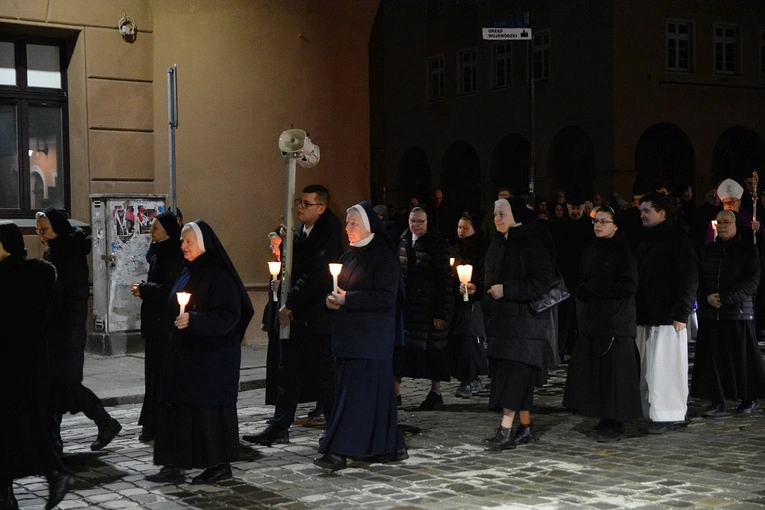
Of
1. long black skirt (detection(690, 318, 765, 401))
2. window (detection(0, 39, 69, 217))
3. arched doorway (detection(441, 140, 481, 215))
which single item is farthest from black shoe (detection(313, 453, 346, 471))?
arched doorway (detection(441, 140, 481, 215))

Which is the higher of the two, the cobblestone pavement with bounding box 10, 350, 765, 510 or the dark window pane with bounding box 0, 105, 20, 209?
the dark window pane with bounding box 0, 105, 20, 209

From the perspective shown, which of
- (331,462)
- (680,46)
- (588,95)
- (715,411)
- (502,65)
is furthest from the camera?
(502,65)

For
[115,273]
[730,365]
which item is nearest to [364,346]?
[730,365]

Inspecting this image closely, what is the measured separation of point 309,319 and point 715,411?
4.04 metres

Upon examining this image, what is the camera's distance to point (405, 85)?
43.8 m

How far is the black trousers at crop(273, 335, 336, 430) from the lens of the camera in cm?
970

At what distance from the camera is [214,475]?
8.12 m

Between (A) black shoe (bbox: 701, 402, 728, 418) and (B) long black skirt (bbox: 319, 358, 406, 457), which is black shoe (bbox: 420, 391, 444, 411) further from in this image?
(B) long black skirt (bbox: 319, 358, 406, 457)

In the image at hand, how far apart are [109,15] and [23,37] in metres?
1.17

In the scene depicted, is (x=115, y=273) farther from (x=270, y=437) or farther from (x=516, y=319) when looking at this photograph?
(x=516, y=319)

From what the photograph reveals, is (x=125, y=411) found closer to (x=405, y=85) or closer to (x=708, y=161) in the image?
(x=708, y=161)

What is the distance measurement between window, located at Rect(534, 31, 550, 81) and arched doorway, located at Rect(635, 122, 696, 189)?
3.64m

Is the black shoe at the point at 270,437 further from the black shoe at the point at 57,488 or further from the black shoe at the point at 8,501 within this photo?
the black shoe at the point at 8,501

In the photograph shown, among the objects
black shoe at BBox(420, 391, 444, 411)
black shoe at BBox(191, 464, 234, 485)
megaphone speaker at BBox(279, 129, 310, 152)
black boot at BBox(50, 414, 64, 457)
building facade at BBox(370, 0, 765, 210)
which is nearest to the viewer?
black shoe at BBox(191, 464, 234, 485)
